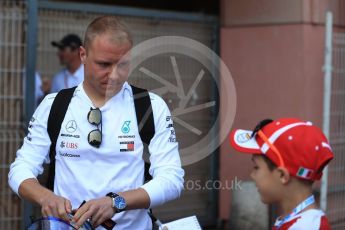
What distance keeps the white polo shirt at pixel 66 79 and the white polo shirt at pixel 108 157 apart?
3.46 m

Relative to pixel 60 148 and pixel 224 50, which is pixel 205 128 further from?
pixel 60 148

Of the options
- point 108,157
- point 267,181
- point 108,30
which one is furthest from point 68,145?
point 267,181

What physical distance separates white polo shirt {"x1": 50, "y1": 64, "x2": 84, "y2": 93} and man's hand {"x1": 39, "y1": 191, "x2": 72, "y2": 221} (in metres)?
3.79

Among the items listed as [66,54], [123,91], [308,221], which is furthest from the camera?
[66,54]

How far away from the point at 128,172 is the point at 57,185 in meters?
0.38

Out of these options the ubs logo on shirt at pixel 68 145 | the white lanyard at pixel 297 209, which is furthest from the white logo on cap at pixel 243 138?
the ubs logo on shirt at pixel 68 145

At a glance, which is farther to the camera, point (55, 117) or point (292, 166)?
point (55, 117)

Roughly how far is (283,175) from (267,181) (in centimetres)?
9

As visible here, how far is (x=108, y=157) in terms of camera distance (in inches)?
Result: 120

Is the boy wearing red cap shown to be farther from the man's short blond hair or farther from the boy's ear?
the man's short blond hair

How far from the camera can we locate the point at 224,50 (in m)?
7.50

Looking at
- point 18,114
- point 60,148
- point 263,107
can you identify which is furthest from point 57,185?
point 263,107

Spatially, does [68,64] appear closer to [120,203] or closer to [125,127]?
[125,127]

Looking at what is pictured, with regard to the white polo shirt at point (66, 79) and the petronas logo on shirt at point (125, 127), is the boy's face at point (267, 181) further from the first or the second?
the white polo shirt at point (66, 79)
